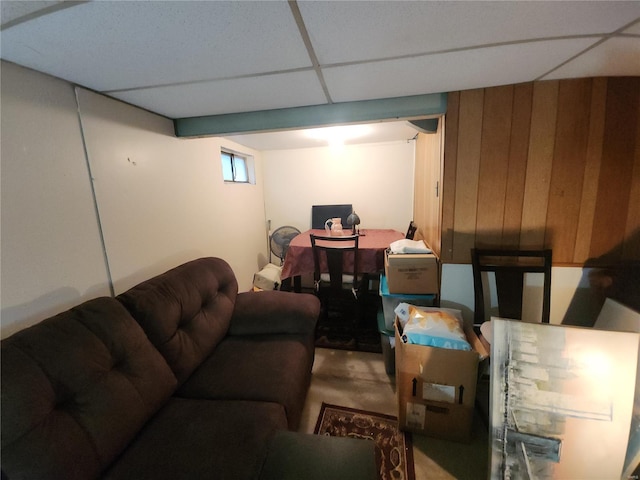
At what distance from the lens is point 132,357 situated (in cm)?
105

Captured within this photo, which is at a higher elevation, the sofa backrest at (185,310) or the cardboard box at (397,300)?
the sofa backrest at (185,310)

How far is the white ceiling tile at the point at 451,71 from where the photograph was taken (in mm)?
1066

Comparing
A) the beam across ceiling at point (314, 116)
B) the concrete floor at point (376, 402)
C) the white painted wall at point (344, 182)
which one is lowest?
the concrete floor at point (376, 402)

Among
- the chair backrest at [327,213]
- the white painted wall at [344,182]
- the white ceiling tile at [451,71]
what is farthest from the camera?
the chair backrest at [327,213]

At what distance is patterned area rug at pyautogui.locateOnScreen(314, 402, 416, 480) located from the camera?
122 cm

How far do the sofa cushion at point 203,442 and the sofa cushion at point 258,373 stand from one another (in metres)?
0.07

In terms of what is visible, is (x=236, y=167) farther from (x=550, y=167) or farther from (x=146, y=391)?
(x=550, y=167)

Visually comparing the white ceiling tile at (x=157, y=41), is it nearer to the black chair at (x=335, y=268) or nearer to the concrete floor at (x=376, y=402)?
the black chair at (x=335, y=268)

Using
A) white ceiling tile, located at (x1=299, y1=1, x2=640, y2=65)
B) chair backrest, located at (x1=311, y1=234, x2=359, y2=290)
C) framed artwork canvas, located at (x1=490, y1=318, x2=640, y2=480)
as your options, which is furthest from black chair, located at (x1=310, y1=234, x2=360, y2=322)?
white ceiling tile, located at (x1=299, y1=1, x2=640, y2=65)

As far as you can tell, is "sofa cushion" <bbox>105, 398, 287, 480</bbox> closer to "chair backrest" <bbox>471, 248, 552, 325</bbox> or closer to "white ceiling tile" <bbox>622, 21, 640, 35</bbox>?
"chair backrest" <bbox>471, 248, 552, 325</bbox>

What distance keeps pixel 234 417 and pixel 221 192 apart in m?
2.04

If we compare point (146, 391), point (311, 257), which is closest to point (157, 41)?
point (146, 391)

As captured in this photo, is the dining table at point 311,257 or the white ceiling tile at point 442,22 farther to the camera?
the dining table at point 311,257

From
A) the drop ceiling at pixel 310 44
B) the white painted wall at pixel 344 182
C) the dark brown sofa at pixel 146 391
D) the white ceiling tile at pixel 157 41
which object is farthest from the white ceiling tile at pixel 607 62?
the dark brown sofa at pixel 146 391
